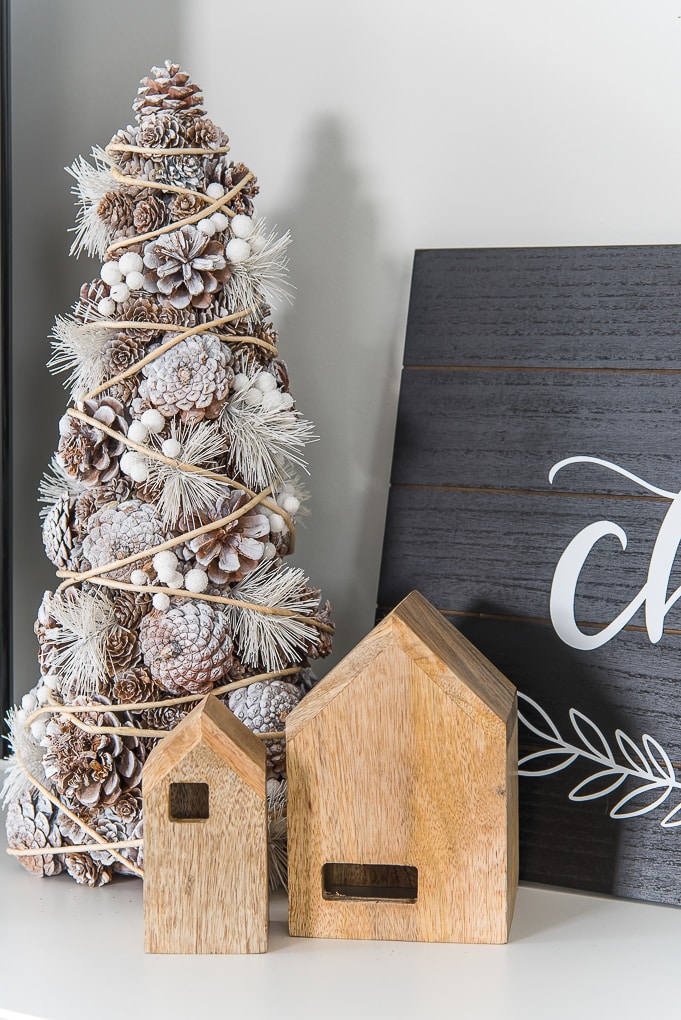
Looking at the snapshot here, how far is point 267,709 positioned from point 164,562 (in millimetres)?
166

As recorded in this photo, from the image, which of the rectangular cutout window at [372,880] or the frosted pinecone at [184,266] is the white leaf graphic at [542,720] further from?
the frosted pinecone at [184,266]

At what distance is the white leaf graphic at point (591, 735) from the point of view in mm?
874

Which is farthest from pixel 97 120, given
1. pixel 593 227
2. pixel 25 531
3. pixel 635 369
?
pixel 635 369

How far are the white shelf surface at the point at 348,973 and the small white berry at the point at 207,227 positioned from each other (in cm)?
62

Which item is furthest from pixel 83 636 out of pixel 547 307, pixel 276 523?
pixel 547 307

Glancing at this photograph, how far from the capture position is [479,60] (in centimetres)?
101

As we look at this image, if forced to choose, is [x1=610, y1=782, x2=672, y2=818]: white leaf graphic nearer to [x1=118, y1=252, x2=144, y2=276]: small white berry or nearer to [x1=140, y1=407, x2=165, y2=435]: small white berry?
[x1=140, y1=407, x2=165, y2=435]: small white berry

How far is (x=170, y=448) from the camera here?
0.84 metres

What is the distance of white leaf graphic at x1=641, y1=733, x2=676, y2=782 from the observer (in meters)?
0.85

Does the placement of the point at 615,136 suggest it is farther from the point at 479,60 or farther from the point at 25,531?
the point at 25,531

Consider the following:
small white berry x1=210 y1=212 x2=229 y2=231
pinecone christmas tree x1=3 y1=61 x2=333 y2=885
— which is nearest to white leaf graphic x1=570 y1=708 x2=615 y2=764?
pinecone christmas tree x1=3 y1=61 x2=333 y2=885

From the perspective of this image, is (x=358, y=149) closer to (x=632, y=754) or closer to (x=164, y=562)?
(x=164, y=562)

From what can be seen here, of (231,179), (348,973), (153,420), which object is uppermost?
(231,179)

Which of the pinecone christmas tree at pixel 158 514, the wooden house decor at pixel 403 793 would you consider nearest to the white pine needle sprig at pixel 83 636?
the pinecone christmas tree at pixel 158 514
